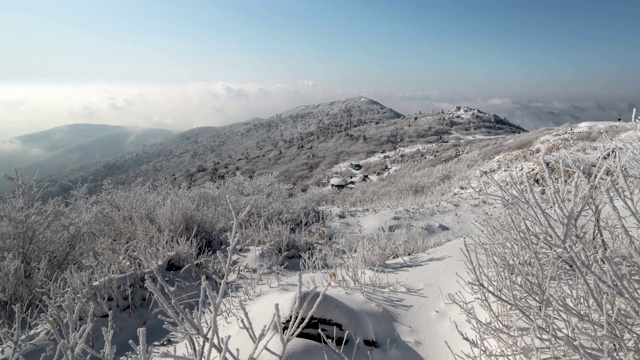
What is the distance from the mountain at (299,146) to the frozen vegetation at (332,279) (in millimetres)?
10038

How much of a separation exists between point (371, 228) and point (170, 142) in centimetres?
10931

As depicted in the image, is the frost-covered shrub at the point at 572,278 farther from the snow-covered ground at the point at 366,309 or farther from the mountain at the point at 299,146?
the mountain at the point at 299,146

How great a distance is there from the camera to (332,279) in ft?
11.6

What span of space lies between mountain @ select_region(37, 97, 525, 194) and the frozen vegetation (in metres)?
10.0

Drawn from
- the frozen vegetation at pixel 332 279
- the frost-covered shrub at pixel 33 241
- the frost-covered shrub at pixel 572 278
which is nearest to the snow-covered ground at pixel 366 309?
the frozen vegetation at pixel 332 279

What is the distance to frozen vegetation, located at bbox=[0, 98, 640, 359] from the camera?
54.8 inches

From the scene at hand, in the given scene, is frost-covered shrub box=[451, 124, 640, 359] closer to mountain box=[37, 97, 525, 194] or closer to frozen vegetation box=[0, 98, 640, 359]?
frozen vegetation box=[0, 98, 640, 359]

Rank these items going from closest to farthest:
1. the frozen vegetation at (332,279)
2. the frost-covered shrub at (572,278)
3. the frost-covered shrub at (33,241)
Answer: the frost-covered shrub at (572,278) → the frozen vegetation at (332,279) → the frost-covered shrub at (33,241)

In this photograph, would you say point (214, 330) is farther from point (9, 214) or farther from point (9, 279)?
point (9, 214)

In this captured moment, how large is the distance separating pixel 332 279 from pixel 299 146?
53995mm

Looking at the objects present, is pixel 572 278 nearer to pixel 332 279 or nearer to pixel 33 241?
pixel 332 279

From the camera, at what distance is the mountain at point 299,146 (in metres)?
44.6

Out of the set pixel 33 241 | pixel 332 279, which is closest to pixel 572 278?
pixel 332 279

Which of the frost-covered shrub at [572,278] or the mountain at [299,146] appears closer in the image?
the frost-covered shrub at [572,278]
